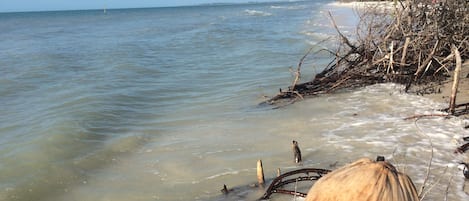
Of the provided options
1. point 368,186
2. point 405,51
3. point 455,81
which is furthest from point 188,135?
point 368,186

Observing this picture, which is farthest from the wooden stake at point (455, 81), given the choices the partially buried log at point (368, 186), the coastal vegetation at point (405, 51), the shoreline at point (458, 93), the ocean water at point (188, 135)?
the partially buried log at point (368, 186)

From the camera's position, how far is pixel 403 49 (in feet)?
25.1

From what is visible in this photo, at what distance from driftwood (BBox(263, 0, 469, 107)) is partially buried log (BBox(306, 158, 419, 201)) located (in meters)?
6.71

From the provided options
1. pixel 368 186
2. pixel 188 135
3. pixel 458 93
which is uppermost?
pixel 368 186

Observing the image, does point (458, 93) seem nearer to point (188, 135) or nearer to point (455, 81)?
point (455, 81)

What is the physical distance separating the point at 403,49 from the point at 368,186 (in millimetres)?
7183

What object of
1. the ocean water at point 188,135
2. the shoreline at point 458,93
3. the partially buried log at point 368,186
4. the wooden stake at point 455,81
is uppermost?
the partially buried log at point 368,186

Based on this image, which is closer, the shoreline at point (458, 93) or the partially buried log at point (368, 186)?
the partially buried log at point (368, 186)

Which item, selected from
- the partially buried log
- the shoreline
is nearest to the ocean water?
the shoreline

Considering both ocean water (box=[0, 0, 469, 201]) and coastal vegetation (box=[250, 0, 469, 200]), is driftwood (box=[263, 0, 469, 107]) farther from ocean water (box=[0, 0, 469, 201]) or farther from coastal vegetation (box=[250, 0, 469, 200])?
ocean water (box=[0, 0, 469, 201])

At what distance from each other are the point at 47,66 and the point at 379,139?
12042mm

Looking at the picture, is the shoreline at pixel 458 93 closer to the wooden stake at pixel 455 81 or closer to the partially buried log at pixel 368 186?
the wooden stake at pixel 455 81

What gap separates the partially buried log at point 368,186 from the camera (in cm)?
98

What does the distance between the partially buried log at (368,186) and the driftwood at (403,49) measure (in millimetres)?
6705
